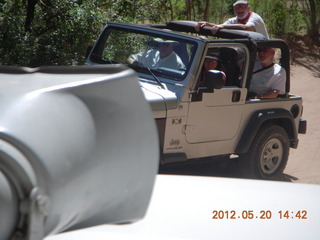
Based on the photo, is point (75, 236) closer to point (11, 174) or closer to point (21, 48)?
point (11, 174)

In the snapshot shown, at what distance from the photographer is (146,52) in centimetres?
685

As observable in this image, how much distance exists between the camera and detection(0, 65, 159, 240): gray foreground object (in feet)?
3.72

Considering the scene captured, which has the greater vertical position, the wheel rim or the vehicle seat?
the vehicle seat

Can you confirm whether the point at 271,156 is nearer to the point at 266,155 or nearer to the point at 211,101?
the point at 266,155

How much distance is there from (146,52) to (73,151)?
5.74 m

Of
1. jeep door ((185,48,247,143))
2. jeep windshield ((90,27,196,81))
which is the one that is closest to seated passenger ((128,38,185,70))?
jeep windshield ((90,27,196,81))

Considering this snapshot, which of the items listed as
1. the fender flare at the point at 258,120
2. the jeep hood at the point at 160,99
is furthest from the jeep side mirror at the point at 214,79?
the fender flare at the point at 258,120

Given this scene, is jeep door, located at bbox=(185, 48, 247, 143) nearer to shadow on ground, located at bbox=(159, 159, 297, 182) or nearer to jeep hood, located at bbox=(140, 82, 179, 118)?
jeep hood, located at bbox=(140, 82, 179, 118)

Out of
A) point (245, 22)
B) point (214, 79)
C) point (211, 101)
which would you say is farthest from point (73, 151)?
point (245, 22)

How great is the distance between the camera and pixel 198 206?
2256 millimetres
